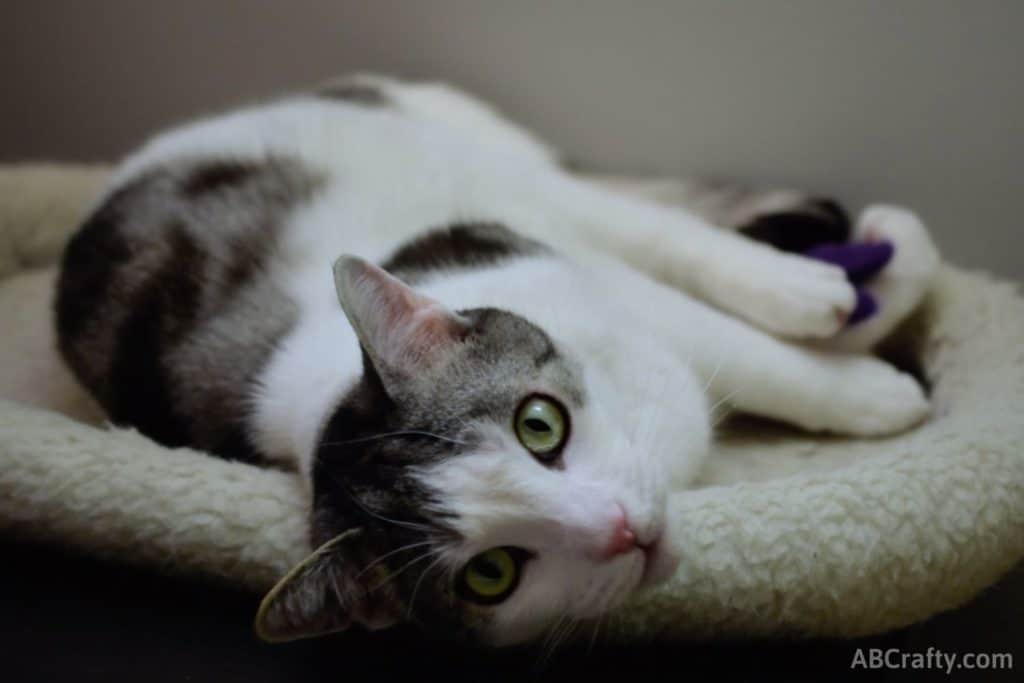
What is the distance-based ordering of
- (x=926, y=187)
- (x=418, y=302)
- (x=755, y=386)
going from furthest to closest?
1. (x=926, y=187)
2. (x=755, y=386)
3. (x=418, y=302)

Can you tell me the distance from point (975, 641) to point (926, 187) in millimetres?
1122

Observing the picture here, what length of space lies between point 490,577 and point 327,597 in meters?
0.21


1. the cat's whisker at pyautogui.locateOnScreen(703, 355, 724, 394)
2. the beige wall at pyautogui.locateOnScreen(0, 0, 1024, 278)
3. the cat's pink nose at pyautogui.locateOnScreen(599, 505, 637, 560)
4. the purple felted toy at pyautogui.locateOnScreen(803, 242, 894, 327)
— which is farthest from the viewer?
the beige wall at pyautogui.locateOnScreen(0, 0, 1024, 278)

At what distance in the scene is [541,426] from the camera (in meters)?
1.12

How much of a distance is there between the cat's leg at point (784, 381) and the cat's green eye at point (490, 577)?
57 cm

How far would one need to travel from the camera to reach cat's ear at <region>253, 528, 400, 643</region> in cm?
106

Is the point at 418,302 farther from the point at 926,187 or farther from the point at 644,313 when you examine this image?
the point at 926,187

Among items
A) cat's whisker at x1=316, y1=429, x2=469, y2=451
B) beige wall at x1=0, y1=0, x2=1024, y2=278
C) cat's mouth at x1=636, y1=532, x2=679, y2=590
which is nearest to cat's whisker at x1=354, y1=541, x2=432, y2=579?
cat's whisker at x1=316, y1=429, x2=469, y2=451

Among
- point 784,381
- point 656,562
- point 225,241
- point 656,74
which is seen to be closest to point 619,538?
point 656,562

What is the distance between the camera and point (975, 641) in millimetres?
1243

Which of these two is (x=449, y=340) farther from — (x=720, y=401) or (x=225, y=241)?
(x=225, y=241)

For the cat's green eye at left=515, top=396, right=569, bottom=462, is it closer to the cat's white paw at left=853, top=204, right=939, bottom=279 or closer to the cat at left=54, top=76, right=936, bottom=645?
the cat at left=54, top=76, right=936, bottom=645

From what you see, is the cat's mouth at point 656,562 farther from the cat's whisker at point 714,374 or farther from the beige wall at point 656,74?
the beige wall at point 656,74

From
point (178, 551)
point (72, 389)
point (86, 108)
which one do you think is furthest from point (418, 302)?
point (86, 108)
